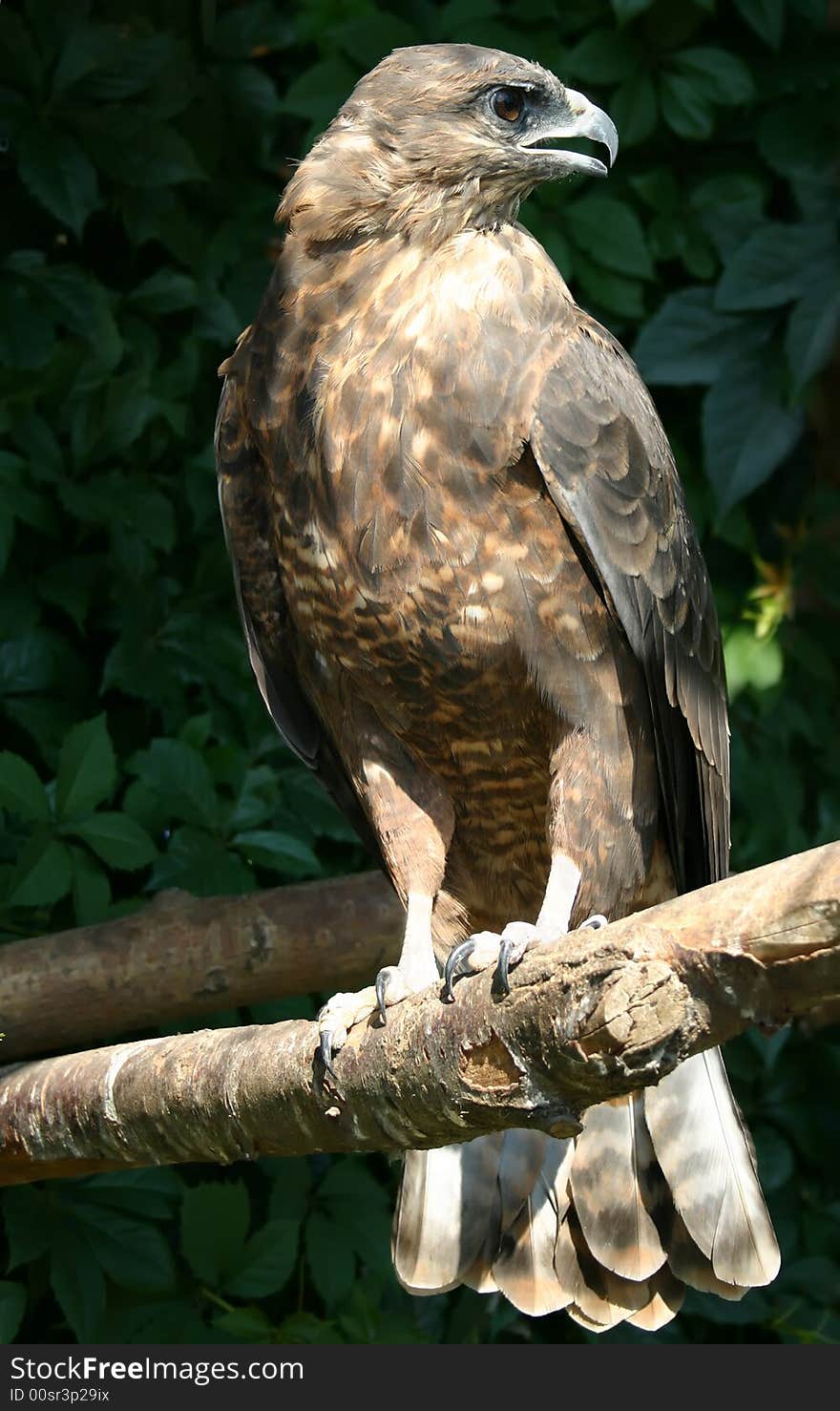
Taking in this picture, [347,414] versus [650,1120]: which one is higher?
[347,414]

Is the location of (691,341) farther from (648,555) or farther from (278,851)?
(278,851)

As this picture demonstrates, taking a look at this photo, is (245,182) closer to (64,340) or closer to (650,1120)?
(64,340)

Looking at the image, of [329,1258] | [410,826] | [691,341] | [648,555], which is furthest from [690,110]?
[329,1258]

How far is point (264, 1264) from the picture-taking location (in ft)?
10.1

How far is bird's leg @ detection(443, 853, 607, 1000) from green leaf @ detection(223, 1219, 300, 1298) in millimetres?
1006

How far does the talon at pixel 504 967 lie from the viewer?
1.91 meters

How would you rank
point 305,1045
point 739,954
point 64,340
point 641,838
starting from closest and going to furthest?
1. point 739,954
2. point 305,1045
3. point 641,838
4. point 64,340

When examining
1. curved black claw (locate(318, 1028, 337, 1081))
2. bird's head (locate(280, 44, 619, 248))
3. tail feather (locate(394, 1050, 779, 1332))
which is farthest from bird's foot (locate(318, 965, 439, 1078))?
bird's head (locate(280, 44, 619, 248))

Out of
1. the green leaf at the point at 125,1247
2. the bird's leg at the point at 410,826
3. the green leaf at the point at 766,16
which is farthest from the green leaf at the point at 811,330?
the green leaf at the point at 125,1247

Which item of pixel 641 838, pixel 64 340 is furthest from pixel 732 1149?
pixel 64 340

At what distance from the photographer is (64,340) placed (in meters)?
3.34

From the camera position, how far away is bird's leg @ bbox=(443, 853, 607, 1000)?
6.86ft

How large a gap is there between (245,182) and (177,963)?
6.09ft

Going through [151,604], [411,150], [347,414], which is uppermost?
[411,150]
